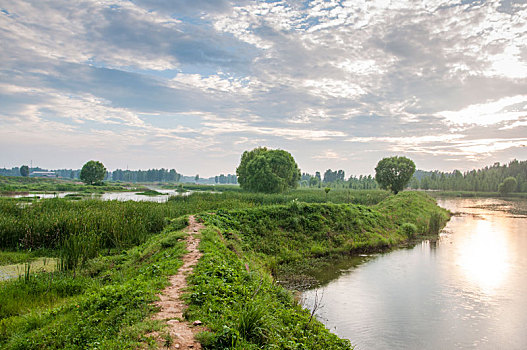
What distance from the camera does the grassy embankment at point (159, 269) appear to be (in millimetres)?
5004

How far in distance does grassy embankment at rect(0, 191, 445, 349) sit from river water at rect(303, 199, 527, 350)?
2091mm

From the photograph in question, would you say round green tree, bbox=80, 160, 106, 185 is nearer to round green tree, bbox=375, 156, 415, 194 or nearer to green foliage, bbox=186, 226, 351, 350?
round green tree, bbox=375, 156, 415, 194

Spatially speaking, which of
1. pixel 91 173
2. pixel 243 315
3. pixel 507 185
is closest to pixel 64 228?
pixel 243 315

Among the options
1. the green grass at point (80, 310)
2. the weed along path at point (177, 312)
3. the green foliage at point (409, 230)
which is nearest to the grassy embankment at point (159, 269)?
the green grass at point (80, 310)

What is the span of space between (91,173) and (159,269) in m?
79.4

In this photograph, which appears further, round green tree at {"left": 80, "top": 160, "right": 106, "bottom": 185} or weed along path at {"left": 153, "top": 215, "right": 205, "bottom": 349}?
round green tree at {"left": 80, "top": 160, "right": 106, "bottom": 185}

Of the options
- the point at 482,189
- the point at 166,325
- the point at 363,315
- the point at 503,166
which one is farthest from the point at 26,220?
the point at 503,166

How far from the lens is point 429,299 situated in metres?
11.3

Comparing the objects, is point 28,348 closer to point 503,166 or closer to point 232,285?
point 232,285

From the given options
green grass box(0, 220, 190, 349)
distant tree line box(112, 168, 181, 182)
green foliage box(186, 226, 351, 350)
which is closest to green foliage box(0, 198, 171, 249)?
green grass box(0, 220, 190, 349)

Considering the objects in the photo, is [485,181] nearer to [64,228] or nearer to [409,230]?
[409,230]

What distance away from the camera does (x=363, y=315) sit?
975 centimetres

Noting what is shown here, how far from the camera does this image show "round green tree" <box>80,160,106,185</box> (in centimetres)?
7575

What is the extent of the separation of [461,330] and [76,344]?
10015mm
